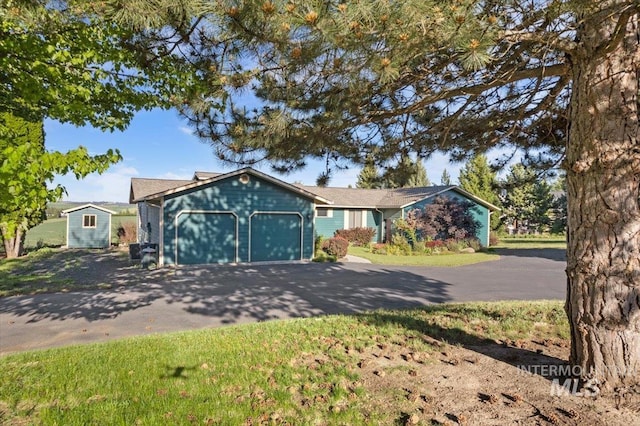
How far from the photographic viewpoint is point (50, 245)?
21.5m

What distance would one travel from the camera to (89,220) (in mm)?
21812

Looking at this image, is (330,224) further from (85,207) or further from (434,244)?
(85,207)

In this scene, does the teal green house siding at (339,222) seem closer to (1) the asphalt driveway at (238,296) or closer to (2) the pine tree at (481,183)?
(1) the asphalt driveway at (238,296)

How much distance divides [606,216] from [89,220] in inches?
975

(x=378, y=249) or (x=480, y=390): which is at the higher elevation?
(x=378, y=249)

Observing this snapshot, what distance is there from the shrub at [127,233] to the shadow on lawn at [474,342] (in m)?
21.1

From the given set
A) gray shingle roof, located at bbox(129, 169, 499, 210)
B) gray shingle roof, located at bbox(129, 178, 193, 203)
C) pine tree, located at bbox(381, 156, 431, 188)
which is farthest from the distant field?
pine tree, located at bbox(381, 156, 431, 188)

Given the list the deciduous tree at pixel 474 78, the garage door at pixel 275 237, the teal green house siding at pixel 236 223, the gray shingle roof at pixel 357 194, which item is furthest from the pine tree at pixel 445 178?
the deciduous tree at pixel 474 78

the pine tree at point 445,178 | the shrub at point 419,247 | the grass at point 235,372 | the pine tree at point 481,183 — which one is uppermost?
the pine tree at point 445,178

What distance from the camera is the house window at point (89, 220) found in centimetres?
2166

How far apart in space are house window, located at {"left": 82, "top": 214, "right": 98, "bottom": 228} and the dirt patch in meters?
22.4

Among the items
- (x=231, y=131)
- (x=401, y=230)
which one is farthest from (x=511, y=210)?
(x=231, y=131)

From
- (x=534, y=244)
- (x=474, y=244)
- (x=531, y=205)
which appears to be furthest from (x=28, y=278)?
(x=531, y=205)

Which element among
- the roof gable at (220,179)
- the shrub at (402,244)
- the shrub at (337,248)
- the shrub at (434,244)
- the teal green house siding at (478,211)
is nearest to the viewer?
the roof gable at (220,179)
